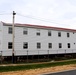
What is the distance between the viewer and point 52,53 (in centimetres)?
3456

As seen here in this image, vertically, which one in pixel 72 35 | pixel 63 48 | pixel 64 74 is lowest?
pixel 64 74

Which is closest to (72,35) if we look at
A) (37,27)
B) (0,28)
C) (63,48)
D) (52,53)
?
(63,48)

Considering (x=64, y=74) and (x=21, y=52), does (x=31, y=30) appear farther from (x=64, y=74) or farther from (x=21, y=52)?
(x=64, y=74)

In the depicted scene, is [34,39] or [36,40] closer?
[34,39]

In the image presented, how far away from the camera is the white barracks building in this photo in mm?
29234

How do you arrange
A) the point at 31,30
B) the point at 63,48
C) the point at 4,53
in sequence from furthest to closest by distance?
the point at 63,48
the point at 31,30
the point at 4,53

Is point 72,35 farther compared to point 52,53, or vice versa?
point 72,35

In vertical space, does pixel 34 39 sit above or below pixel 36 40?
above

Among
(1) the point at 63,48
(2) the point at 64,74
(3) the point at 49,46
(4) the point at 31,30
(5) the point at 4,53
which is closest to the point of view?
(2) the point at 64,74

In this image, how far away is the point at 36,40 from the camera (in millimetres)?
32281

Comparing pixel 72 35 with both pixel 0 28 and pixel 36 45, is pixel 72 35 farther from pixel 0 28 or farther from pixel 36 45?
pixel 0 28

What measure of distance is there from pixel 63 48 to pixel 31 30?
8.68 m

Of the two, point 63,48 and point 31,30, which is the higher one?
point 31,30

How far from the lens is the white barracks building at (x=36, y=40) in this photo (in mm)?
29234
